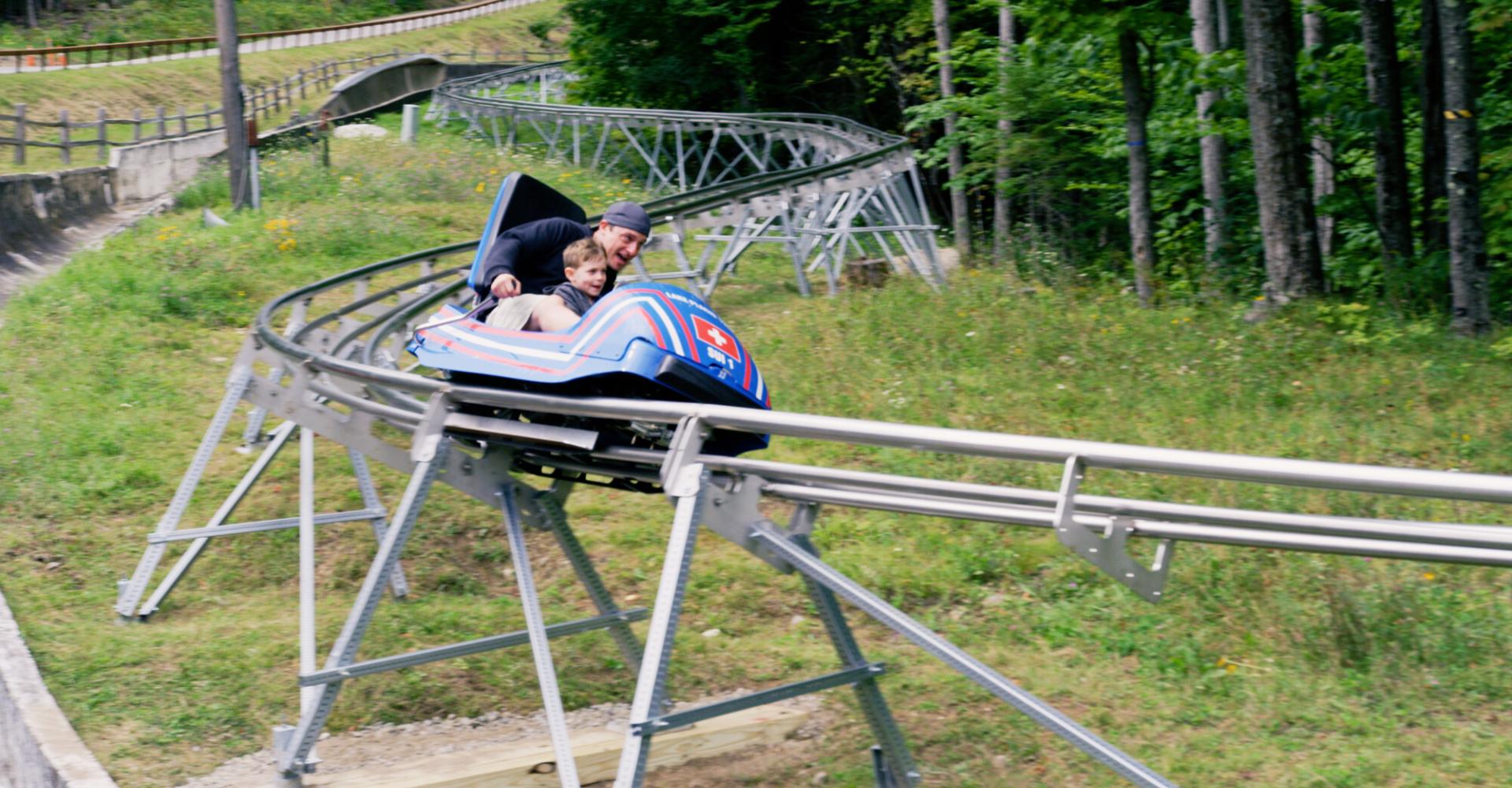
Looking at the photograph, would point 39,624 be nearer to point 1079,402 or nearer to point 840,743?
point 840,743

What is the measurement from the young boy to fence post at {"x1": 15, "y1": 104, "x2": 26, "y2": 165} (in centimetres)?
2115

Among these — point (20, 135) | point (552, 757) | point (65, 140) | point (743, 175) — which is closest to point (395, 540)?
point (552, 757)

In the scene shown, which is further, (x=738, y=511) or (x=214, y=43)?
(x=214, y=43)

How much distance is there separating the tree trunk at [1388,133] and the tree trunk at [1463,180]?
1553mm

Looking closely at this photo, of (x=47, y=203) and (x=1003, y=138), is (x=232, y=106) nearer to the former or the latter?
(x=47, y=203)

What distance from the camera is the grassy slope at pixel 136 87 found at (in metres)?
27.0

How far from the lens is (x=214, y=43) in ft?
135

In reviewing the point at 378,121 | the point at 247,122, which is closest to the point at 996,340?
the point at 247,122

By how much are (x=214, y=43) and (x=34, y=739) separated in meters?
39.9

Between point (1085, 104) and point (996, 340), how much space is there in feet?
29.8

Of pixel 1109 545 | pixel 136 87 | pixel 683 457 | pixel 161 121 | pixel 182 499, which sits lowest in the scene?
pixel 182 499

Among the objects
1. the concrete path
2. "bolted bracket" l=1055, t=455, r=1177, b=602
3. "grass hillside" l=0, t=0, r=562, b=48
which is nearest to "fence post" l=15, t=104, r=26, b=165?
the concrete path

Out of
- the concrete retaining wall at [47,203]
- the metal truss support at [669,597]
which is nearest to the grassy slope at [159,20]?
the concrete retaining wall at [47,203]

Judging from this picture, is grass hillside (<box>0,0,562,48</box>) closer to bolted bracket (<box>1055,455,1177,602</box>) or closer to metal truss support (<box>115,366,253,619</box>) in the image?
metal truss support (<box>115,366,253,619</box>)
